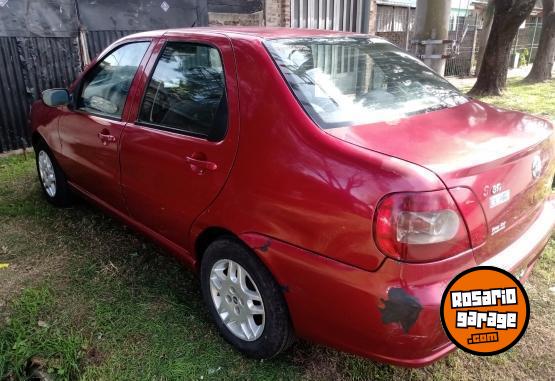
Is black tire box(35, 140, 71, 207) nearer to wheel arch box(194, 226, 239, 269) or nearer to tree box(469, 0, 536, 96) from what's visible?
wheel arch box(194, 226, 239, 269)

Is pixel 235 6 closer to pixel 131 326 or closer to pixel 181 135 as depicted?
pixel 181 135

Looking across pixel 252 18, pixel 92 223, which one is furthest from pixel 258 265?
pixel 252 18

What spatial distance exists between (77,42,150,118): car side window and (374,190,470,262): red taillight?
6.81 feet

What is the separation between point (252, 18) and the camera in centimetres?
993

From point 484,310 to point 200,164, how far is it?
1.46m

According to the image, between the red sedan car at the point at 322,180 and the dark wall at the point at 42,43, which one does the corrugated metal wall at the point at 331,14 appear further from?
the red sedan car at the point at 322,180

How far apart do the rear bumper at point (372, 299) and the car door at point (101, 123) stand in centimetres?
152

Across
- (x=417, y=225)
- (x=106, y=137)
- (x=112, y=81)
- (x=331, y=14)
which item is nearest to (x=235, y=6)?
(x=331, y=14)

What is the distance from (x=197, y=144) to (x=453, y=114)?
4.37 feet

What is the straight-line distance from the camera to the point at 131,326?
8.79ft

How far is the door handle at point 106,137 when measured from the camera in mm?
3073

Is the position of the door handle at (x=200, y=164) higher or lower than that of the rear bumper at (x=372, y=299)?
higher

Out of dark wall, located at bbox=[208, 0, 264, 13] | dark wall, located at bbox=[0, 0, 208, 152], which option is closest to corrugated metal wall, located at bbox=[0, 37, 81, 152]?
dark wall, located at bbox=[0, 0, 208, 152]

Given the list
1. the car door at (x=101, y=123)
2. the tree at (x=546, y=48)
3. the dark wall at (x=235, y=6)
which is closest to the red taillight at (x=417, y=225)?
the car door at (x=101, y=123)
